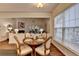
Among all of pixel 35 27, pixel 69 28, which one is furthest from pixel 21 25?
pixel 69 28

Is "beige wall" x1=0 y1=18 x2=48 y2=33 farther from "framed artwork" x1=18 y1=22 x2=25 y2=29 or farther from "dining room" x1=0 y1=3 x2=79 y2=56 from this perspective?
"framed artwork" x1=18 y1=22 x2=25 y2=29

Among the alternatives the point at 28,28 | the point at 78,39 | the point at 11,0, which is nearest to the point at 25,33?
the point at 28,28

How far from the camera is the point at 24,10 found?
5.25 metres

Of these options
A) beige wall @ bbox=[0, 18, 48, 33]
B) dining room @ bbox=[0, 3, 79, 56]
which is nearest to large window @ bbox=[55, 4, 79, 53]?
dining room @ bbox=[0, 3, 79, 56]

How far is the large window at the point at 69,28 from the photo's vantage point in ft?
10.8

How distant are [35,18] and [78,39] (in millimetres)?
2153

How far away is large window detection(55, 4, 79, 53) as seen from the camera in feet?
10.8

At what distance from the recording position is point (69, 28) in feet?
12.8

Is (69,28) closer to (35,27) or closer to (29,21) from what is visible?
(35,27)

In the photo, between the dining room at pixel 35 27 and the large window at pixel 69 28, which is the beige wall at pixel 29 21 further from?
the large window at pixel 69 28

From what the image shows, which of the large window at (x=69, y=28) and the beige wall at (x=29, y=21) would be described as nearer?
the large window at (x=69, y=28)

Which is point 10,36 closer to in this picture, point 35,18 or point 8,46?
point 8,46

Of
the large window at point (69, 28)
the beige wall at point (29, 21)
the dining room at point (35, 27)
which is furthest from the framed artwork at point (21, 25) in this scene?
the large window at point (69, 28)

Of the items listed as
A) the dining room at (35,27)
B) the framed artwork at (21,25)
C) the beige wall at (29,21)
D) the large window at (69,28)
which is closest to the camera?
the large window at (69,28)
